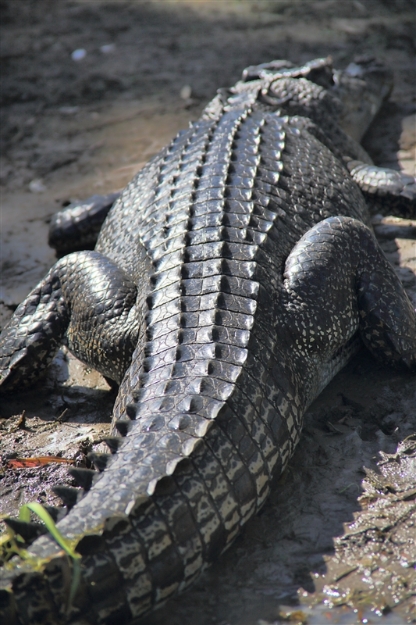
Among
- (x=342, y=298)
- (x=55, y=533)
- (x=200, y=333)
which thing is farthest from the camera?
(x=342, y=298)

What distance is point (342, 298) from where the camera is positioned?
9.25 feet

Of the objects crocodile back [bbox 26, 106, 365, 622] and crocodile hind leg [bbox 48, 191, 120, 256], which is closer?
crocodile back [bbox 26, 106, 365, 622]

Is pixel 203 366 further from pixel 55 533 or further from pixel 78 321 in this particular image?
pixel 78 321

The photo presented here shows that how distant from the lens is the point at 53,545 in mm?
1782

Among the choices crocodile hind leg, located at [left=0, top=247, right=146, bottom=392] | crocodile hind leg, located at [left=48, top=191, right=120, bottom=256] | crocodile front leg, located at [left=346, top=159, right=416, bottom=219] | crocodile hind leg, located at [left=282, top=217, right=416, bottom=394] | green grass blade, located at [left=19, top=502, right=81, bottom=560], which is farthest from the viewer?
crocodile hind leg, located at [left=48, top=191, right=120, bottom=256]

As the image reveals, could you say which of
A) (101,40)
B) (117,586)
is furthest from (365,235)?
(101,40)

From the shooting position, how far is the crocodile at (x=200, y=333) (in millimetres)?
1851

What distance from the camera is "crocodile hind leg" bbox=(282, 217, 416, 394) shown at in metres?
2.69

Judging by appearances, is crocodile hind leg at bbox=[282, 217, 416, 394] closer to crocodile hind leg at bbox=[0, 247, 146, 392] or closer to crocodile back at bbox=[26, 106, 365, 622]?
crocodile back at bbox=[26, 106, 365, 622]

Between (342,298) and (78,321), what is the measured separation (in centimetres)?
122

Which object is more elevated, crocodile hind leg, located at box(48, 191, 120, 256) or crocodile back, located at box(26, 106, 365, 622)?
crocodile back, located at box(26, 106, 365, 622)

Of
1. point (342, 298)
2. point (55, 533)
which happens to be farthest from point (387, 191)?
point (55, 533)

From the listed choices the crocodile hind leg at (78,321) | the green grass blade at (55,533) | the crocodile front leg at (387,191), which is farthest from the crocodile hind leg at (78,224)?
the green grass blade at (55,533)

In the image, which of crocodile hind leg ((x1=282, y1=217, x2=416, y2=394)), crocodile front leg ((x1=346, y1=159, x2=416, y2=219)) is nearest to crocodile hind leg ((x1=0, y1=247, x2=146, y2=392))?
crocodile hind leg ((x1=282, y1=217, x2=416, y2=394))
